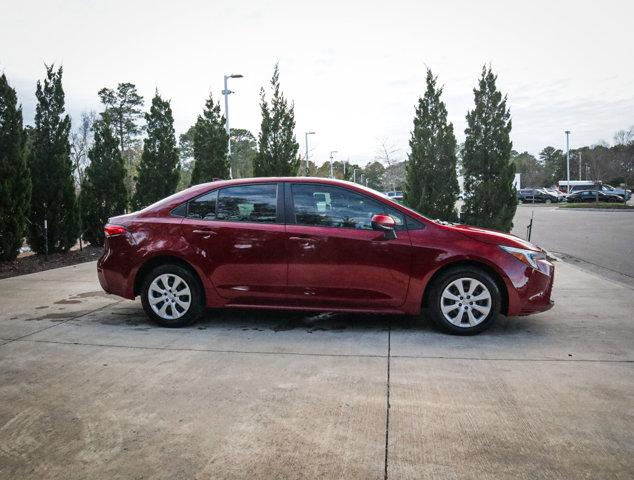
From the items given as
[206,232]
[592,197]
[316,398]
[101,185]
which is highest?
[101,185]

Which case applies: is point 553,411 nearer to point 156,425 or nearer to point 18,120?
point 156,425

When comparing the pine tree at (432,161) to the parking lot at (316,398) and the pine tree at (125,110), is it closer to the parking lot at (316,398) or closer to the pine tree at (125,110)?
the parking lot at (316,398)

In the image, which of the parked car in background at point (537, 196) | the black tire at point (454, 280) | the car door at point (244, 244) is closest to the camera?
the black tire at point (454, 280)

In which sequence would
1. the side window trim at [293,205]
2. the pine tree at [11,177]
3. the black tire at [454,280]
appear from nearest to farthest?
the black tire at [454,280], the side window trim at [293,205], the pine tree at [11,177]

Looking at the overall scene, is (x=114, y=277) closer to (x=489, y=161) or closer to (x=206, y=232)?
(x=206, y=232)

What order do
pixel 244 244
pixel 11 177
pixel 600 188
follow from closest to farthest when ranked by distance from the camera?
pixel 244 244 → pixel 11 177 → pixel 600 188

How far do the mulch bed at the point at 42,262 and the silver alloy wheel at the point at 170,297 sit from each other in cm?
519

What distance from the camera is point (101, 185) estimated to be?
541 inches

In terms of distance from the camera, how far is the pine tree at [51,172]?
465 inches

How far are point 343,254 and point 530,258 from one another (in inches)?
72.0

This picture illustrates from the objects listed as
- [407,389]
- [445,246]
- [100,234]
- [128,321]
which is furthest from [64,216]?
[407,389]

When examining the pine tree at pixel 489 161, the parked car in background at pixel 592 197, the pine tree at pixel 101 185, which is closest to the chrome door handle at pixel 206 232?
the pine tree at pixel 489 161

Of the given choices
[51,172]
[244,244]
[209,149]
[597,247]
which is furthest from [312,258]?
[209,149]

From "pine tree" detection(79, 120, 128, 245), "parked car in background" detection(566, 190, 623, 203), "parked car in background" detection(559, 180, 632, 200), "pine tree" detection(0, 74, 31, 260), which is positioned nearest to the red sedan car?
"pine tree" detection(0, 74, 31, 260)
